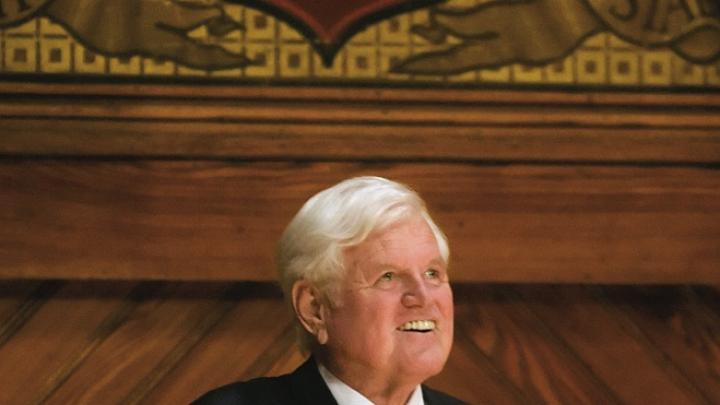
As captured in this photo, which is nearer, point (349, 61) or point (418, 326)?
point (418, 326)

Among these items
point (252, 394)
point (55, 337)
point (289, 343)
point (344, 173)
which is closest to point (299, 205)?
point (344, 173)

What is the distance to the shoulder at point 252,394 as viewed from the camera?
8.87ft

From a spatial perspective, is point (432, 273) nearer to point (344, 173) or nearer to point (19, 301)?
point (344, 173)

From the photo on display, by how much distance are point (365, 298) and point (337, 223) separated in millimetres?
136

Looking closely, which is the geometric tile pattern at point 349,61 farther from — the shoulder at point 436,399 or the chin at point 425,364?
the chin at point 425,364

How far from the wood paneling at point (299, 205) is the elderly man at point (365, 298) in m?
0.62

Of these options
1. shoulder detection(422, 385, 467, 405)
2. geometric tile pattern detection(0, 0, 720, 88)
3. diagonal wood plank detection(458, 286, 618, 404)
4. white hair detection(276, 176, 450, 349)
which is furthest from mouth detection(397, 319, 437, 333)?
geometric tile pattern detection(0, 0, 720, 88)

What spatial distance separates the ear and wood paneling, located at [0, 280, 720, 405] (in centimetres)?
70

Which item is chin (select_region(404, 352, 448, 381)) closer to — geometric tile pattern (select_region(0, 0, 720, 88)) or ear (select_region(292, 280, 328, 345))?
ear (select_region(292, 280, 328, 345))

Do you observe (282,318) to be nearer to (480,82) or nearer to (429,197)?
(429,197)

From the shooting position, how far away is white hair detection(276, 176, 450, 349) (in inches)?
105

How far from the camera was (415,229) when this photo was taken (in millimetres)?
2691

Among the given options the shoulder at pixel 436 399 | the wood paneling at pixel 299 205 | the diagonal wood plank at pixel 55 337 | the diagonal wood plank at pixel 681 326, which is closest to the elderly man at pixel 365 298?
the shoulder at pixel 436 399

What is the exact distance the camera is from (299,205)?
11.0ft
